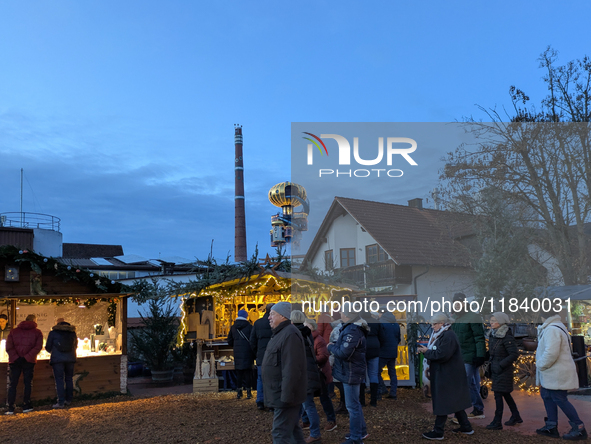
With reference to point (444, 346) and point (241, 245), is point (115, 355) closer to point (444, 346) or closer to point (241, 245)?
point (444, 346)

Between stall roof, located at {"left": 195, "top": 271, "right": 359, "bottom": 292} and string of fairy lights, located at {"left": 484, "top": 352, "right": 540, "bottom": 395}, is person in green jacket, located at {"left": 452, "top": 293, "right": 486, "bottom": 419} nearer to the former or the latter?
string of fairy lights, located at {"left": 484, "top": 352, "right": 540, "bottom": 395}

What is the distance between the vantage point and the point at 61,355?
Result: 8930mm

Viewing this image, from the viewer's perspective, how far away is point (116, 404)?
905 centimetres

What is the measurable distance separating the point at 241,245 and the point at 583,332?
3497 centimetres

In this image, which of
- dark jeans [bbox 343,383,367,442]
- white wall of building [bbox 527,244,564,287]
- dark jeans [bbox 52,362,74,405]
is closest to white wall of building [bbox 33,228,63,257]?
dark jeans [bbox 52,362,74,405]

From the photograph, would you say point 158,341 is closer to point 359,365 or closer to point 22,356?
point 22,356

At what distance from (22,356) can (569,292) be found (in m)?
11.3

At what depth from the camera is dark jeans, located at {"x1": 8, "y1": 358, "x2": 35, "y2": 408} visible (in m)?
8.48

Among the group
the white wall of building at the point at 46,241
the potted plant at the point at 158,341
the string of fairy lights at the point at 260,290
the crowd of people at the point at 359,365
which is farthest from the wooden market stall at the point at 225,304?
the white wall of building at the point at 46,241

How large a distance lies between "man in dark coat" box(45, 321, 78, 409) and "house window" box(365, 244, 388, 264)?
43.9 feet

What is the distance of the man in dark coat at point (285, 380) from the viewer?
4.15 meters

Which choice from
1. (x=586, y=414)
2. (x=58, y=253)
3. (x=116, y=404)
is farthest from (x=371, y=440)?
(x=58, y=253)

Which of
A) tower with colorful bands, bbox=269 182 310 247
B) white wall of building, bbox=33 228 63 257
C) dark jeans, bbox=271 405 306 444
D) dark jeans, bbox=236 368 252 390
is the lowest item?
dark jeans, bbox=236 368 252 390

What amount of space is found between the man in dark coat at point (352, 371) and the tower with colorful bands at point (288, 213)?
39.4 metres
